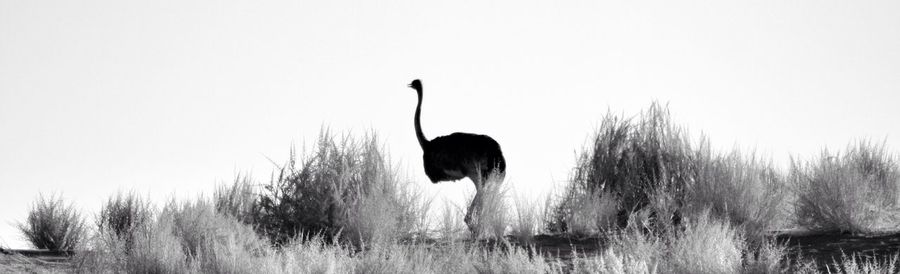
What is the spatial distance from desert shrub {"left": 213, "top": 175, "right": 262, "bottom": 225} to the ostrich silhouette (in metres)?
2.09

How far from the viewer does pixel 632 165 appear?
42.1ft

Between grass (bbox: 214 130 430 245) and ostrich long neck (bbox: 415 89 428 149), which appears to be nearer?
grass (bbox: 214 130 430 245)

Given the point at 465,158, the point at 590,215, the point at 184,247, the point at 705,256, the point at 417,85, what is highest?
the point at 417,85

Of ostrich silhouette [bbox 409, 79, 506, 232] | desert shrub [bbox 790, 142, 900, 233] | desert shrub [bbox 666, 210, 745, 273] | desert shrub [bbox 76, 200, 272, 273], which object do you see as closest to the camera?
desert shrub [bbox 666, 210, 745, 273]

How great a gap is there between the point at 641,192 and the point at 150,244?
5068mm

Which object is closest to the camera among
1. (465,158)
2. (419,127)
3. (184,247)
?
(184,247)

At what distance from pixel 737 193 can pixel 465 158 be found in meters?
2.98

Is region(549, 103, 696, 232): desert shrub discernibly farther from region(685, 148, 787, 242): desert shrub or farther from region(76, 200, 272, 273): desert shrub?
region(76, 200, 272, 273): desert shrub

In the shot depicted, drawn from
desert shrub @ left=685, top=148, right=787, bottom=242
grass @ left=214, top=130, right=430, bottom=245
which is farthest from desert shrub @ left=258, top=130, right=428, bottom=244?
desert shrub @ left=685, top=148, right=787, bottom=242

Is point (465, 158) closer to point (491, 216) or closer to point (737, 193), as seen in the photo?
point (491, 216)

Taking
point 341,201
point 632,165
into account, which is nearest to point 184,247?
point 341,201

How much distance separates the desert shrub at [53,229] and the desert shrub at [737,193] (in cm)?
690

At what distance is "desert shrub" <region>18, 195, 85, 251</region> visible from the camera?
555 inches

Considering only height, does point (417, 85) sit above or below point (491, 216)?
above
